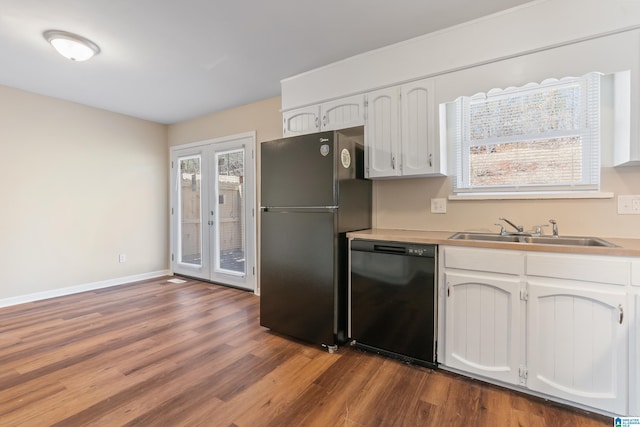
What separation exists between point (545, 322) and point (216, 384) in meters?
1.99

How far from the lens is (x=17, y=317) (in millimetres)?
3014

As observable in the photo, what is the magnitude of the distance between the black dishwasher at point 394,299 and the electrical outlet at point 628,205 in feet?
3.89

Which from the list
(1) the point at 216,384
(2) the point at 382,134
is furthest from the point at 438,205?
(1) the point at 216,384

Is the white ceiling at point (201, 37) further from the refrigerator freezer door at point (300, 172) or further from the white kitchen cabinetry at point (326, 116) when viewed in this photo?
the refrigerator freezer door at point (300, 172)

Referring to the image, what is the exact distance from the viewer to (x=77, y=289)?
12.8ft

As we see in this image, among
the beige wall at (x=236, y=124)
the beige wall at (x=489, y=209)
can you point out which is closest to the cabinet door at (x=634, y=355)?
the beige wall at (x=489, y=209)

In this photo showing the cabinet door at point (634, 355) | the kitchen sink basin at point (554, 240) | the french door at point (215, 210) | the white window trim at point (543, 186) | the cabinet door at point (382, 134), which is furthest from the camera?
the french door at point (215, 210)

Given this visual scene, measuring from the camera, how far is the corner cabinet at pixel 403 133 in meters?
2.30

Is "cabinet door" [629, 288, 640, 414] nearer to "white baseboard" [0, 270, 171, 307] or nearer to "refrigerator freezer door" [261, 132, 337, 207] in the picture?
"refrigerator freezer door" [261, 132, 337, 207]

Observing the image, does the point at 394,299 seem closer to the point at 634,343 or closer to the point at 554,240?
the point at 554,240

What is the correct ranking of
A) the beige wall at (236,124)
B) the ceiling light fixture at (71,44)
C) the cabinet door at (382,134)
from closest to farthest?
the ceiling light fixture at (71,44) → the cabinet door at (382,134) → the beige wall at (236,124)

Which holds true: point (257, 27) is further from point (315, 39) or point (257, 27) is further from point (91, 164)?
point (91, 164)

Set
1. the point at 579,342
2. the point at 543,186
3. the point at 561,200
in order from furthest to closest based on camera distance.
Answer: the point at 543,186 → the point at 561,200 → the point at 579,342

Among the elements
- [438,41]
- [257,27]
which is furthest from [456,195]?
[257,27]
